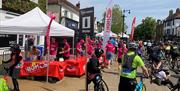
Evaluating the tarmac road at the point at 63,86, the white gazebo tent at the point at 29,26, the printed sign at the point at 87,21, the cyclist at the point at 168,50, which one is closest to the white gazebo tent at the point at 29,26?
the white gazebo tent at the point at 29,26

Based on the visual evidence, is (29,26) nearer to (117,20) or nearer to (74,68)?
(74,68)

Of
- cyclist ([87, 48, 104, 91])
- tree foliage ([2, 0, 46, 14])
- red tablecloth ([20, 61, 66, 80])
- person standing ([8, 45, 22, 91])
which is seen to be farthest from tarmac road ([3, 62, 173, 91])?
tree foliage ([2, 0, 46, 14])

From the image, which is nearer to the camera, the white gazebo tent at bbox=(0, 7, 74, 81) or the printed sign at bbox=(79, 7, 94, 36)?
the printed sign at bbox=(79, 7, 94, 36)

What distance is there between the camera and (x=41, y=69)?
14.6 meters

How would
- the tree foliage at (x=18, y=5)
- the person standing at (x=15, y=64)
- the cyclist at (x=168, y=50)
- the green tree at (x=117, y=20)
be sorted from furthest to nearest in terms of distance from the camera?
the green tree at (x=117, y=20) < the cyclist at (x=168, y=50) < the tree foliage at (x=18, y=5) < the person standing at (x=15, y=64)

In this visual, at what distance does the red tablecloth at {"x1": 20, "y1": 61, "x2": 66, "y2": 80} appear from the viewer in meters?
14.5

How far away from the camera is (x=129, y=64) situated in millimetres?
8852

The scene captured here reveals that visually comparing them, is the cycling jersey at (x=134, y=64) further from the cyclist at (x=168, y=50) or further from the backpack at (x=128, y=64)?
the cyclist at (x=168, y=50)

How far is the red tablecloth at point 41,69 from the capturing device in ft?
47.5

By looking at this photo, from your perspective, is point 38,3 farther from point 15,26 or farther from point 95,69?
point 95,69

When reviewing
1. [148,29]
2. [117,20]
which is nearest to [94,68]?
[117,20]

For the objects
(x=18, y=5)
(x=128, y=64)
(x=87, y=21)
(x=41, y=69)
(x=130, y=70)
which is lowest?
(x=41, y=69)

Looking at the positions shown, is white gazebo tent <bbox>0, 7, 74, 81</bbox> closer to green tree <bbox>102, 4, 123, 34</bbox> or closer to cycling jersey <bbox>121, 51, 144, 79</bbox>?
cycling jersey <bbox>121, 51, 144, 79</bbox>

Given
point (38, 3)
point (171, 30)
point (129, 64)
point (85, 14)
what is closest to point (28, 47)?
point (38, 3)
